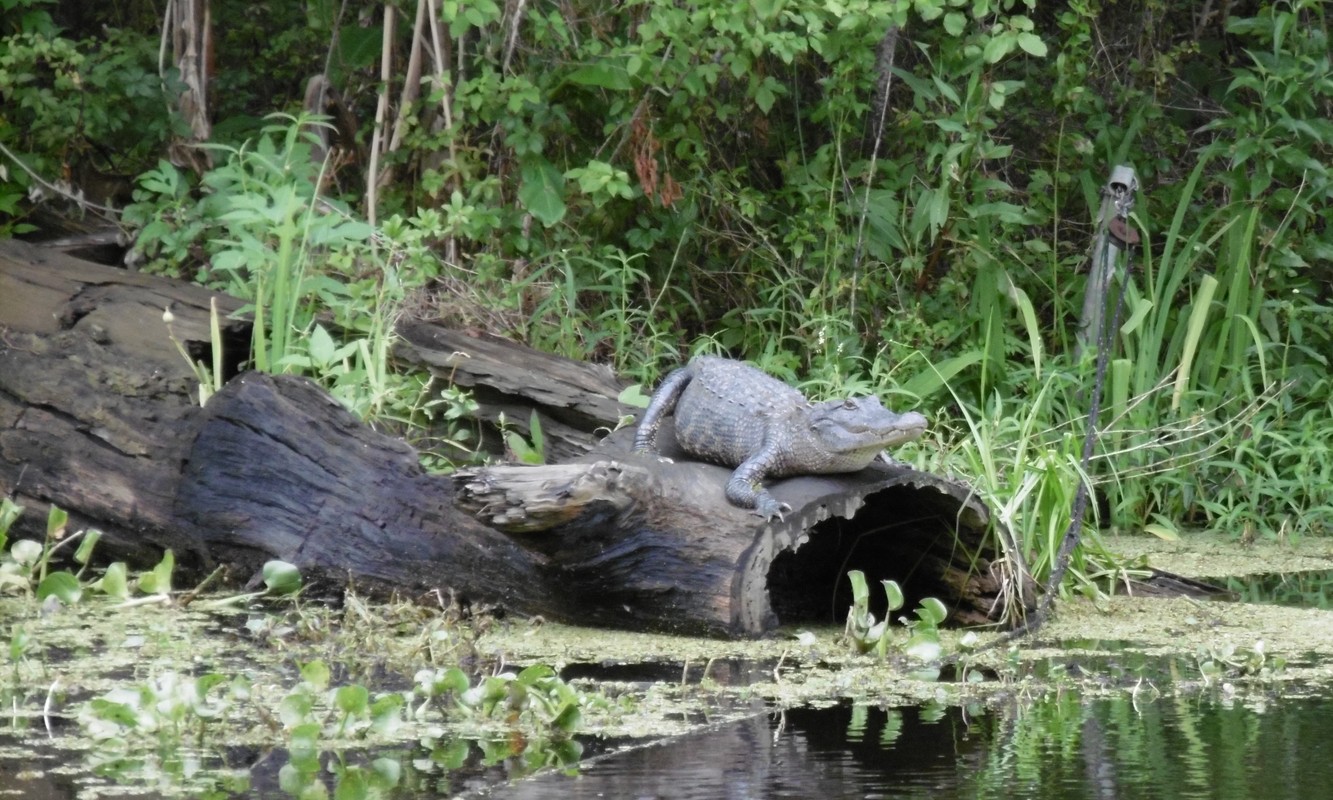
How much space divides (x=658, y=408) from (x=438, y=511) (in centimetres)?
109

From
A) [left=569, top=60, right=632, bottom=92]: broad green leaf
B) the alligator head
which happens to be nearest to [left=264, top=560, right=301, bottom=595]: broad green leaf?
the alligator head

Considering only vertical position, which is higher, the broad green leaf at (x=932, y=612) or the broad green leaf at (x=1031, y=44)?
the broad green leaf at (x=1031, y=44)

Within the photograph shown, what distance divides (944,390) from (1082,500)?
223 centimetres

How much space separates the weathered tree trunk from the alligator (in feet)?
0.22

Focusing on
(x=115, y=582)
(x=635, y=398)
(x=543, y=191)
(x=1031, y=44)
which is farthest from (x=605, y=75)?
(x=115, y=582)

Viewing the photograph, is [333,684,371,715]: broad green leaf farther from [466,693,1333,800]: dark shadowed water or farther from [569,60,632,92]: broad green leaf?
[569,60,632,92]: broad green leaf

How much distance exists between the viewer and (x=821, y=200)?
7570 millimetres

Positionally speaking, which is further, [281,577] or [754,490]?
[754,490]

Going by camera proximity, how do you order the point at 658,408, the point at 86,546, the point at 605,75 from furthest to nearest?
the point at 605,75, the point at 658,408, the point at 86,546

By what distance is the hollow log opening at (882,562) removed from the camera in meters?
4.86

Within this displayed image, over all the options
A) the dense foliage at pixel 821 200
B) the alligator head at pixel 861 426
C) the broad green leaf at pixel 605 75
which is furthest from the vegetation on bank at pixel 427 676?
the broad green leaf at pixel 605 75

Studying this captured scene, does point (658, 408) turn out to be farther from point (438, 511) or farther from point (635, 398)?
point (438, 511)

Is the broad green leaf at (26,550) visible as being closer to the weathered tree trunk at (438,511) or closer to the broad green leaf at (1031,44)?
the weathered tree trunk at (438,511)

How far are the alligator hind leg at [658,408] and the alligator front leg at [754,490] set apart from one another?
66 cm
